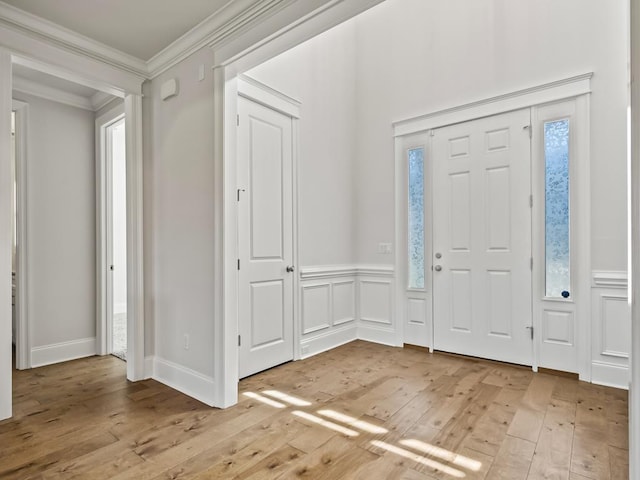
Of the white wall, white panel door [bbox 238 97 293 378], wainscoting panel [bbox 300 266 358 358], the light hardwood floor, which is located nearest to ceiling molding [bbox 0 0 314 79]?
white panel door [bbox 238 97 293 378]

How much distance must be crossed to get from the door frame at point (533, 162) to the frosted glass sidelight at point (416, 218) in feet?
0.25

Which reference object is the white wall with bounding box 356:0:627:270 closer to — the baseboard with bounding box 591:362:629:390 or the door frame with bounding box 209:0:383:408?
the baseboard with bounding box 591:362:629:390

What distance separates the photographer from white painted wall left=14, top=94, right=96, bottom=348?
3547 mm

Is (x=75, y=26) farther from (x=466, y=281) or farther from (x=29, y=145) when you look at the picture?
(x=466, y=281)

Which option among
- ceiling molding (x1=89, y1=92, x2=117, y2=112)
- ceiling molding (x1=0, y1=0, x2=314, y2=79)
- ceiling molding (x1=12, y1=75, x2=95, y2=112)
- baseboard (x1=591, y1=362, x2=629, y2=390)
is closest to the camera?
ceiling molding (x1=0, y1=0, x2=314, y2=79)

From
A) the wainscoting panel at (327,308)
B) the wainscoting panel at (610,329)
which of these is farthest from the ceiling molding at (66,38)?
the wainscoting panel at (610,329)

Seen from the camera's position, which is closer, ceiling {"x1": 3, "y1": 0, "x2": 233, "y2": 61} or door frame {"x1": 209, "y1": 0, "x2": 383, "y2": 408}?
ceiling {"x1": 3, "y1": 0, "x2": 233, "y2": 61}

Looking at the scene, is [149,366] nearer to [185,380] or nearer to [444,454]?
[185,380]

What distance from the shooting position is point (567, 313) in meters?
3.27

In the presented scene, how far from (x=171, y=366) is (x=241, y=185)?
1.60m

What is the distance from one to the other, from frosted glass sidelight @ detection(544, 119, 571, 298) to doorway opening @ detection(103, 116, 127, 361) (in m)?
4.07

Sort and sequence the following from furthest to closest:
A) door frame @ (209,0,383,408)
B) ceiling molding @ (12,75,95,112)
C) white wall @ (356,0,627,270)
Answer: ceiling molding @ (12,75,95,112) → white wall @ (356,0,627,270) → door frame @ (209,0,383,408)

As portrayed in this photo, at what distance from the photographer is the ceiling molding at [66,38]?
243cm

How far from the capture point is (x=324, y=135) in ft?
13.8
